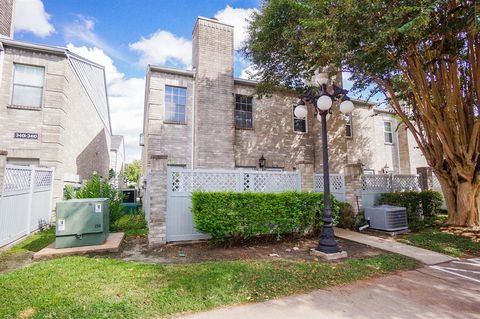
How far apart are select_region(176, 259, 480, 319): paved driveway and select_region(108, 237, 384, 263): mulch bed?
1.54m

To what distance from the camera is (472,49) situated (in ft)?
24.7

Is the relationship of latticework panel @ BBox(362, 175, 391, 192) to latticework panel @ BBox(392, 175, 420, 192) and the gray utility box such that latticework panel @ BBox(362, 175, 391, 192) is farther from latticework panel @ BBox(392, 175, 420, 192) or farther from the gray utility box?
the gray utility box

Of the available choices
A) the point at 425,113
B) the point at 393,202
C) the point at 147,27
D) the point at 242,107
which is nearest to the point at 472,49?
the point at 425,113

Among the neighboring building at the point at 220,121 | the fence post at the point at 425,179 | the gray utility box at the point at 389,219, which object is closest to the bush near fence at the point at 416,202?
the fence post at the point at 425,179

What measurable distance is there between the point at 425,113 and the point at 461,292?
6.52 metres

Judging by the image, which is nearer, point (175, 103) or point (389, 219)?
point (389, 219)

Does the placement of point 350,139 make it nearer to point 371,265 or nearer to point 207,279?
point 371,265

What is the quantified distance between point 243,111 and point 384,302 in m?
10.4

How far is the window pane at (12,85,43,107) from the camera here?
948 cm

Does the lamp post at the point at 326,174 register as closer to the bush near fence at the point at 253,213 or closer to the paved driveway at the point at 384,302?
the bush near fence at the point at 253,213

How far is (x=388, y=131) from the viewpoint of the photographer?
17266 millimetres

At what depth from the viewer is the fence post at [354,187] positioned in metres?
9.47

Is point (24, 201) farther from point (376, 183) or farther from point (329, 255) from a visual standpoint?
point (376, 183)

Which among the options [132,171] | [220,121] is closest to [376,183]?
[220,121]
